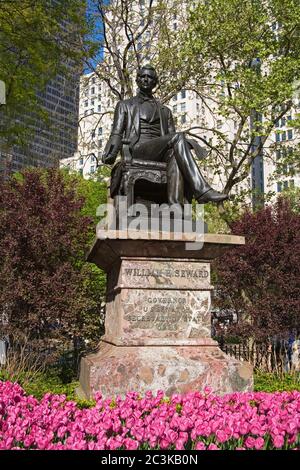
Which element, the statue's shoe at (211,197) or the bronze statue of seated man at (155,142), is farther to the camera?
the bronze statue of seated man at (155,142)

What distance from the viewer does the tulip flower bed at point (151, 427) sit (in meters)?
3.06

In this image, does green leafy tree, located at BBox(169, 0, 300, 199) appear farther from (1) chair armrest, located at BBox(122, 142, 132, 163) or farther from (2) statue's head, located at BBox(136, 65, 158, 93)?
(1) chair armrest, located at BBox(122, 142, 132, 163)

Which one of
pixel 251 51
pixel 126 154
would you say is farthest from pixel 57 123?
pixel 126 154

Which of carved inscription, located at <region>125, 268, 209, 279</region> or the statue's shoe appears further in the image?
the statue's shoe

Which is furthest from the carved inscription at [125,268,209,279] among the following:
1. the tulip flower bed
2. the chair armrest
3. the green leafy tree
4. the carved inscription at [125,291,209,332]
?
the green leafy tree

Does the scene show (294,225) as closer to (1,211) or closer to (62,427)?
(1,211)

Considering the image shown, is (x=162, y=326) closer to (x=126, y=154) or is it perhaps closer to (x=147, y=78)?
(x=126, y=154)

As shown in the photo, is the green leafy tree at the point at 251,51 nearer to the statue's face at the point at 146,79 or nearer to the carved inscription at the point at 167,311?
the statue's face at the point at 146,79

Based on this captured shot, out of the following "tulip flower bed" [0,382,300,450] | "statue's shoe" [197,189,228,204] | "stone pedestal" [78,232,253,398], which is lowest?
"tulip flower bed" [0,382,300,450]

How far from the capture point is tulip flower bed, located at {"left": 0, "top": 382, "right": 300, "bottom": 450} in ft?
10.0

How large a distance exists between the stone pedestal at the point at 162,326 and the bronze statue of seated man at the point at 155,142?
2.60 feet

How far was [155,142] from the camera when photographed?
6445 mm

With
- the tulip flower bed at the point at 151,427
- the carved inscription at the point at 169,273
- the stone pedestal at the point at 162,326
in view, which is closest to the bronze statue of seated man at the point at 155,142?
the stone pedestal at the point at 162,326

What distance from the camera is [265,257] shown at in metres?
11.1
